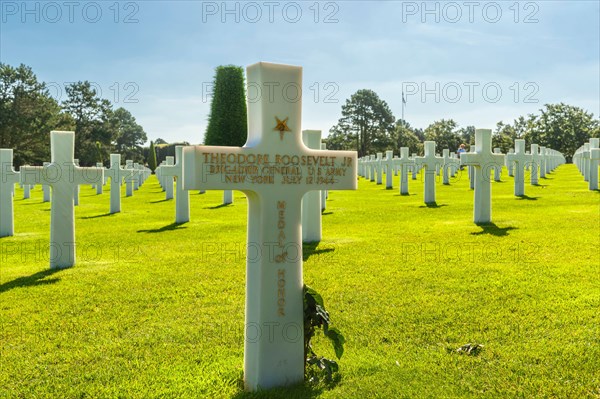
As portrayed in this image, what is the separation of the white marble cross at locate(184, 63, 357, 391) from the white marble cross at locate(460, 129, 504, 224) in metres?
9.47

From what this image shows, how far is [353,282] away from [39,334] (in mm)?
3829

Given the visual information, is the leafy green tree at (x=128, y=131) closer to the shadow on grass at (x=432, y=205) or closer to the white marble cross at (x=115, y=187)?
the white marble cross at (x=115, y=187)

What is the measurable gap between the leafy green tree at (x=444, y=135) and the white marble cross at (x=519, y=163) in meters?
46.4

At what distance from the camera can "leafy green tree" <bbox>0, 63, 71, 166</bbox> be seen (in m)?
55.6

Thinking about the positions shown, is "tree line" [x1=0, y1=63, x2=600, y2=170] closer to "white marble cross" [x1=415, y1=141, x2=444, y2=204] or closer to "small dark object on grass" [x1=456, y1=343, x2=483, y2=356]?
"white marble cross" [x1=415, y1=141, x2=444, y2=204]

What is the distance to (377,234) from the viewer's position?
36.9 feet

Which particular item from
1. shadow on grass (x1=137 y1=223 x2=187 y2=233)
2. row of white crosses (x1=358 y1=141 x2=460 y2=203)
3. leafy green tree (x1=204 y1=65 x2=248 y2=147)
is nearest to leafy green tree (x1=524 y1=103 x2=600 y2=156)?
row of white crosses (x1=358 y1=141 x2=460 y2=203)

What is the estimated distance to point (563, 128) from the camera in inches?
2564

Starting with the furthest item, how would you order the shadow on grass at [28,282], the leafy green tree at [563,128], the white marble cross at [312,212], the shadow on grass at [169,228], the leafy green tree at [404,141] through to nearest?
the leafy green tree at [404,141], the leafy green tree at [563,128], the shadow on grass at [169,228], the white marble cross at [312,212], the shadow on grass at [28,282]

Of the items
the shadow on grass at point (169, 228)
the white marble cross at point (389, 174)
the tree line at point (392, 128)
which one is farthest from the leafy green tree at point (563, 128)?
the shadow on grass at point (169, 228)

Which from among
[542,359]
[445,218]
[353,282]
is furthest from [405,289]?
[445,218]

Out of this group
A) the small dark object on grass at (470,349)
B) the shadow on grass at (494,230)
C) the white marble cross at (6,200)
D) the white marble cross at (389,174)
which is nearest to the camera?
the small dark object on grass at (470,349)

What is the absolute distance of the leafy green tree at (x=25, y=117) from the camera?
5556 centimetres

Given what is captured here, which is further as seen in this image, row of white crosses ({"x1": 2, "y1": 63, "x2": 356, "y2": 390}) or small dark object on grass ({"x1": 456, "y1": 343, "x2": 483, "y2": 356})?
small dark object on grass ({"x1": 456, "y1": 343, "x2": 483, "y2": 356})
